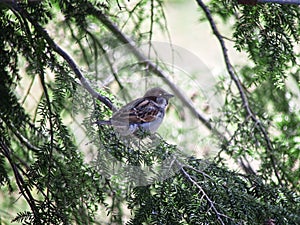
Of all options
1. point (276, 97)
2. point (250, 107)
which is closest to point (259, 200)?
point (250, 107)

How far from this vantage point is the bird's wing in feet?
4.69

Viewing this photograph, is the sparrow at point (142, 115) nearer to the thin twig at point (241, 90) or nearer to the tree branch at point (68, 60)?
the tree branch at point (68, 60)

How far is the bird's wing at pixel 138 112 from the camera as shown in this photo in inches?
56.2

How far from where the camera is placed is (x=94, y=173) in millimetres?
1521

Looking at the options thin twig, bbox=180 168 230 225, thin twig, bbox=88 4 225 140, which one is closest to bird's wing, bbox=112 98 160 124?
thin twig, bbox=180 168 230 225

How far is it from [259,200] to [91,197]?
1.52 ft

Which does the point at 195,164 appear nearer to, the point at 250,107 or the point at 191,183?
the point at 191,183

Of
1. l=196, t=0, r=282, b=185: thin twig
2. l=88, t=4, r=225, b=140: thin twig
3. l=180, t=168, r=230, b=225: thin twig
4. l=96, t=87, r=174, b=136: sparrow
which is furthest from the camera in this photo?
l=88, t=4, r=225, b=140: thin twig

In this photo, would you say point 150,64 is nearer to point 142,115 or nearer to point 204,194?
point 142,115

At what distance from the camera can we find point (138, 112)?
148 cm

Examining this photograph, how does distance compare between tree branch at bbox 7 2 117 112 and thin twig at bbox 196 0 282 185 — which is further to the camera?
thin twig at bbox 196 0 282 185

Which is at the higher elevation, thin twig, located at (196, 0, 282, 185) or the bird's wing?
thin twig, located at (196, 0, 282, 185)

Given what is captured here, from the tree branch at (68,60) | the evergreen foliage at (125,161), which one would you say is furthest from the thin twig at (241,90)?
the tree branch at (68,60)

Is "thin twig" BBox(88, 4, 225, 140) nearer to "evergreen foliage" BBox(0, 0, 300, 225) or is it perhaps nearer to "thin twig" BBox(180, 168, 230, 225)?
"evergreen foliage" BBox(0, 0, 300, 225)
